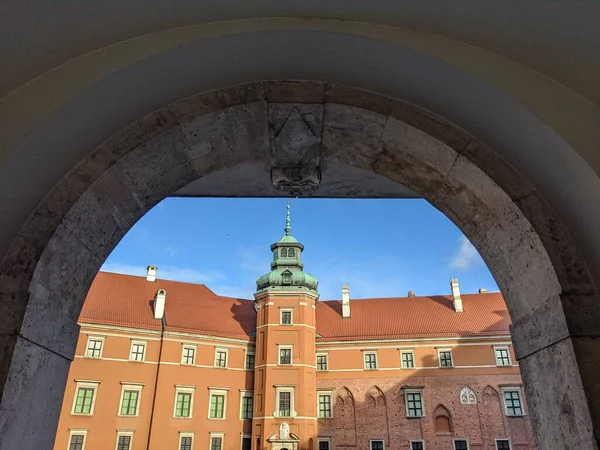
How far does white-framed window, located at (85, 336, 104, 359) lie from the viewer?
26.5m

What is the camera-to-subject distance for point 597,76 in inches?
96.0

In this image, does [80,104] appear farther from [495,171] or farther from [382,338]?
[382,338]

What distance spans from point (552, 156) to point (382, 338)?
30.1m

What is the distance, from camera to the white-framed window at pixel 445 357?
29834 mm

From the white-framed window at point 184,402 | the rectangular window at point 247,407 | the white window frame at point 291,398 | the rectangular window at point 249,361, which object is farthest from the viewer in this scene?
the rectangular window at point 249,361

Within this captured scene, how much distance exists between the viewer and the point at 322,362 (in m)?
31.3

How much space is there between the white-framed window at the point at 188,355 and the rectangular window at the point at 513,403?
67.2 feet

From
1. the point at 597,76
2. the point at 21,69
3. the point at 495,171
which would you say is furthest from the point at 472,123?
the point at 21,69

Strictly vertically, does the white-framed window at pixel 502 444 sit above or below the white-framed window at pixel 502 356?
below

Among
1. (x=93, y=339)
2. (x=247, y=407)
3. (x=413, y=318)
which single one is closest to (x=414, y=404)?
(x=413, y=318)

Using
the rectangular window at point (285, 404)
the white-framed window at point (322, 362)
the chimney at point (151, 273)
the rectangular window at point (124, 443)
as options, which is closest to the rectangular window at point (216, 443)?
the rectangular window at point (285, 404)

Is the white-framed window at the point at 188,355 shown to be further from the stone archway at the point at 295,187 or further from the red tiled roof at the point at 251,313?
the stone archway at the point at 295,187

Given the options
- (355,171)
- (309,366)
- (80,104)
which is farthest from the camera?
(309,366)

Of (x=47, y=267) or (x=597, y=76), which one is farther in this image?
(x=47, y=267)
